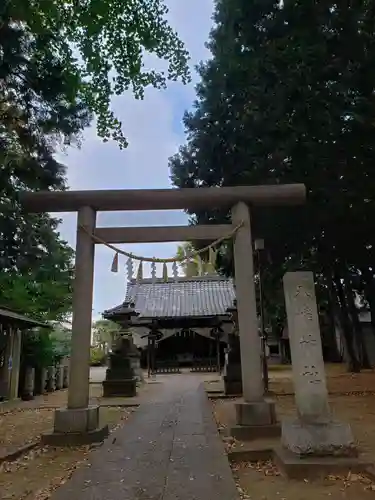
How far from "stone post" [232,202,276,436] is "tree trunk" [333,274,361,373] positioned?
37.3 ft

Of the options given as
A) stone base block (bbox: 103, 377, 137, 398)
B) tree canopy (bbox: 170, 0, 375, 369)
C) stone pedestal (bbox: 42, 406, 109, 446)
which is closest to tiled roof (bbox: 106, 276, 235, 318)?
stone base block (bbox: 103, 377, 137, 398)

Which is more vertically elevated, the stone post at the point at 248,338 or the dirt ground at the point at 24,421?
the stone post at the point at 248,338

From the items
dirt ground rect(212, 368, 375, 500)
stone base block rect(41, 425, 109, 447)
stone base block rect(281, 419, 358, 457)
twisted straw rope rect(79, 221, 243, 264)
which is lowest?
dirt ground rect(212, 368, 375, 500)

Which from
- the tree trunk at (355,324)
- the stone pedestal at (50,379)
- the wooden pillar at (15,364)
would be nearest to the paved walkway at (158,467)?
the wooden pillar at (15,364)

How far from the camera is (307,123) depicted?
780 centimetres

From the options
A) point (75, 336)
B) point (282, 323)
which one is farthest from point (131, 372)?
point (282, 323)

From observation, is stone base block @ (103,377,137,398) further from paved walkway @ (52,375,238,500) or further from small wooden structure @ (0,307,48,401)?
paved walkway @ (52,375,238,500)

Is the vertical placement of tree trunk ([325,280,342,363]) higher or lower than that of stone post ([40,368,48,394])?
higher

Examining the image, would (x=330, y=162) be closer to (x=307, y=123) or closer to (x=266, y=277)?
(x=307, y=123)

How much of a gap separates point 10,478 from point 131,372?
8248 millimetres

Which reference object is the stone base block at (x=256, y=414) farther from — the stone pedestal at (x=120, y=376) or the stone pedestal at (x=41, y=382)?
the stone pedestal at (x=41, y=382)

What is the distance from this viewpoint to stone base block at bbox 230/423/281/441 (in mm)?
5438

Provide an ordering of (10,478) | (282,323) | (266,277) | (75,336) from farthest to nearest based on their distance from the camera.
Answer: (282,323) → (266,277) → (75,336) → (10,478)

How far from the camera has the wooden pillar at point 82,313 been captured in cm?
584
